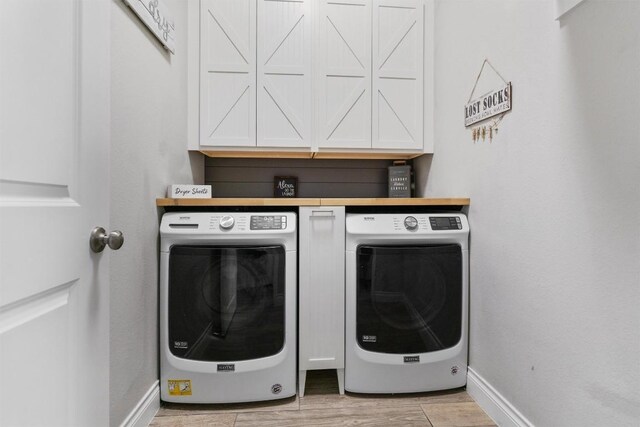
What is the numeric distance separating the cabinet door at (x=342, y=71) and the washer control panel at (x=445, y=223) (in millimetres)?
716

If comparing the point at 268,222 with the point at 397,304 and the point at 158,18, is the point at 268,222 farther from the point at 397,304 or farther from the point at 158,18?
the point at 158,18

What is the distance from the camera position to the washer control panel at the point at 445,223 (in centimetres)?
146

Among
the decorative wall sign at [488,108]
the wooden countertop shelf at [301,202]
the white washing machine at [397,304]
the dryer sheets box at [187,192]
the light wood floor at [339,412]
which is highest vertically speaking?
the decorative wall sign at [488,108]

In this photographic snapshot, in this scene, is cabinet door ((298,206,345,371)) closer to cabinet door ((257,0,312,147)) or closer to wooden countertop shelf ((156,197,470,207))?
wooden countertop shelf ((156,197,470,207))

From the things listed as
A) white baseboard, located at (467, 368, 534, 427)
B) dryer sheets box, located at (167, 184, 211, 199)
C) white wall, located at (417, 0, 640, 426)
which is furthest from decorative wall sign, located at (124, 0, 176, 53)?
white baseboard, located at (467, 368, 534, 427)

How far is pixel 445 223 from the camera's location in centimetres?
147

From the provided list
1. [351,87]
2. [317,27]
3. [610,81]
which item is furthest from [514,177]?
[317,27]

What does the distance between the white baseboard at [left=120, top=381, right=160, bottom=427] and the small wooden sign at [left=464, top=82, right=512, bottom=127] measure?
1931 millimetres

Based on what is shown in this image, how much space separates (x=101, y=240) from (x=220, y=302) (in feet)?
2.24

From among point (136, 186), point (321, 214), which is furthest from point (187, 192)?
point (321, 214)

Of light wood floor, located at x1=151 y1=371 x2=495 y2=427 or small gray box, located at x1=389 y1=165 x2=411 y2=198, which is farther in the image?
small gray box, located at x1=389 y1=165 x2=411 y2=198

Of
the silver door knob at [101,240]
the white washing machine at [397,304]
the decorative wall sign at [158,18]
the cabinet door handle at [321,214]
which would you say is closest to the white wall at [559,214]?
the white washing machine at [397,304]

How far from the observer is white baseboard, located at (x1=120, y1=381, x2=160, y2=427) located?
1.15 metres

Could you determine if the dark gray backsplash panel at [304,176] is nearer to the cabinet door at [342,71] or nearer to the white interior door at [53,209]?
the cabinet door at [342,71]
